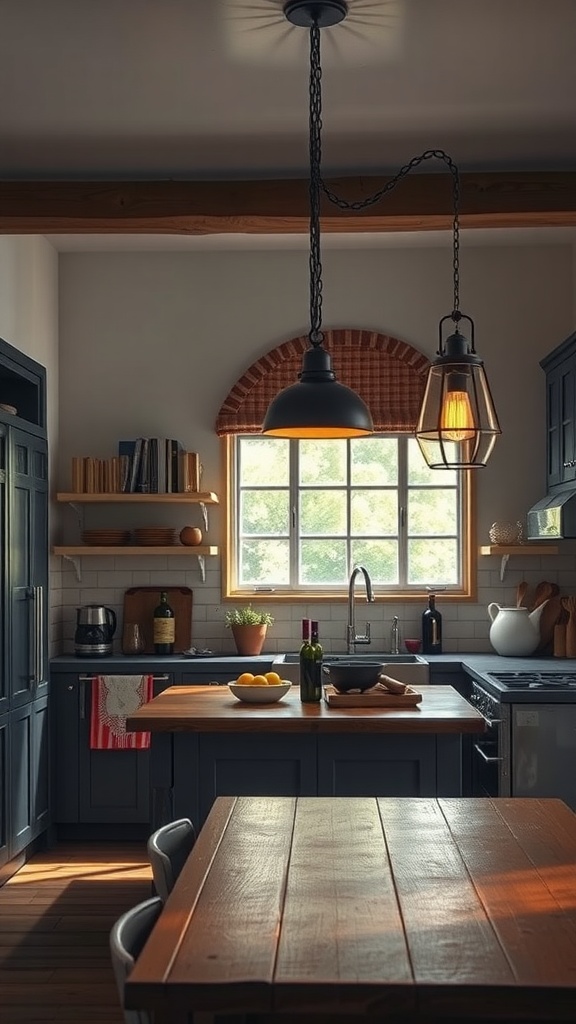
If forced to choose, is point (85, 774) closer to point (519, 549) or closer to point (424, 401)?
point (519, 549)

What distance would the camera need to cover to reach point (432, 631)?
22.6 ft

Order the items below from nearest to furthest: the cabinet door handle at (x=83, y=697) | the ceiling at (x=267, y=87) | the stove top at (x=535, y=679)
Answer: the ceiling at (x=267, y=87) < the stove top at (x=535, y=679) < the cabinet door handle at (x=83, y=697)

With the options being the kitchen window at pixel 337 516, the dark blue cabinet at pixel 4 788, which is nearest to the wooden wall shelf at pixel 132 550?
the kitchen window at pixel 337 516

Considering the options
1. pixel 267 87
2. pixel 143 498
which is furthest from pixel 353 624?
pixel 267 87

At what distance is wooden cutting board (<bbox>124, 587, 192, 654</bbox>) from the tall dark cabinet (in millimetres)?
685

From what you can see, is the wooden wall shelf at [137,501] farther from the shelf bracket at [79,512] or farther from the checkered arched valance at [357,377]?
the checkered arched valance at [357,377]

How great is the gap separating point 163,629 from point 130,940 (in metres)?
4.57

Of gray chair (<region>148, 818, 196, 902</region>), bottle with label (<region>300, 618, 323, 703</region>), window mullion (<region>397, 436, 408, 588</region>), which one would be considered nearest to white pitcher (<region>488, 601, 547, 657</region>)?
window mullion (<region>397, 436, 408, 588</region>)

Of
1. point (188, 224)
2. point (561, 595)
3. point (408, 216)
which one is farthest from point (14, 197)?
point (561, 595)

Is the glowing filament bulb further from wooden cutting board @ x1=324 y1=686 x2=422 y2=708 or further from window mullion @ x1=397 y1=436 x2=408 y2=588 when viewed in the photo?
window mullion @ x1=397 y1=436 x2=408 y2=588

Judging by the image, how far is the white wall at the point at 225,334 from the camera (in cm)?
711

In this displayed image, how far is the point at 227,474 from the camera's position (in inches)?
281

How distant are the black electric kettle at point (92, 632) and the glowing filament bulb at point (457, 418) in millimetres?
3776

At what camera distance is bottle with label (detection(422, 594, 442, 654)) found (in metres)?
6.88
